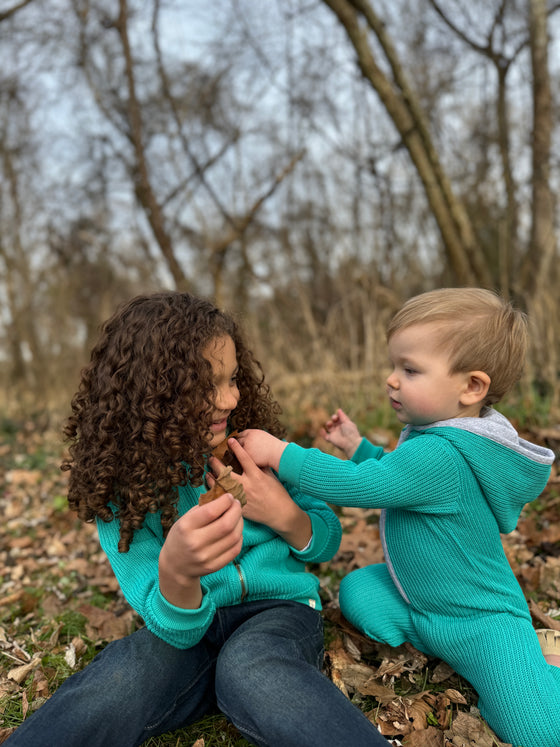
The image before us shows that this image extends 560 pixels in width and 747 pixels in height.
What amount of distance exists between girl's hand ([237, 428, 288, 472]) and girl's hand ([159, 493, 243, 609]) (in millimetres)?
349

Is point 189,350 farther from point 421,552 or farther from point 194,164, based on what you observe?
point 194,164

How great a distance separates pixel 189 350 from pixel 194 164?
4.67 metres

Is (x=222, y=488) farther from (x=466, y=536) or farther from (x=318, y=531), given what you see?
(x=466, y=536)

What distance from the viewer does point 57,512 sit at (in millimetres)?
3957

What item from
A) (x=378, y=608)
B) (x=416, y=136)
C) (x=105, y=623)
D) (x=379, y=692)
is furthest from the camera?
(x=416, y=136)

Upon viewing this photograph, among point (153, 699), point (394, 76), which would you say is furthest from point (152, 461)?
point (394, 76)

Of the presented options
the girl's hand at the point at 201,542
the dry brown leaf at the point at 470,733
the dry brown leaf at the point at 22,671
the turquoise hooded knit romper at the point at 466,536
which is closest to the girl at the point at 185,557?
the girl's hand at the point at 201,542

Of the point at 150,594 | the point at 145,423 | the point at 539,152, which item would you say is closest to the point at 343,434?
the point at 145,423

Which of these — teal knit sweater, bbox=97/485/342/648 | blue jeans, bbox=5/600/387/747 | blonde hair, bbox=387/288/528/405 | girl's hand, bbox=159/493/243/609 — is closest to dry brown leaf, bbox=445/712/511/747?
blue jeans, bbox=5/600/387/747

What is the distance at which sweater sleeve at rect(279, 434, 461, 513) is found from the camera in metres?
1.61

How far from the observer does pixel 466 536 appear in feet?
5.59

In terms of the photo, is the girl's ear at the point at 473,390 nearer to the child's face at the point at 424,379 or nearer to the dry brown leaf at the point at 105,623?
the child's face at the point at 424,379

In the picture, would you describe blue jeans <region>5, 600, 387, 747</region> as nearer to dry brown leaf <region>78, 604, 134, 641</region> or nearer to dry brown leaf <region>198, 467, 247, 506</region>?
dry brown leaf <region>198, 467, 247, 506</region>

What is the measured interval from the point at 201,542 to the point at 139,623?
131 cm
